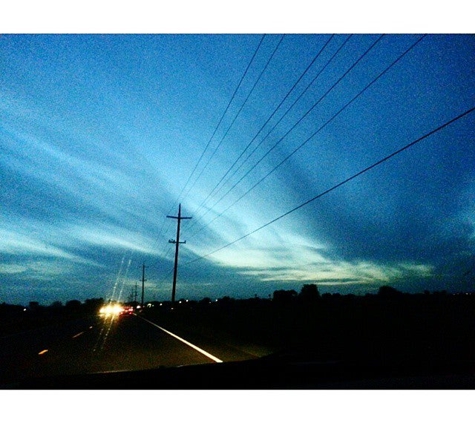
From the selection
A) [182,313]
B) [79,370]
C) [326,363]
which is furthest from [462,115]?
[182,313]

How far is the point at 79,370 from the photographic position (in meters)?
10.5

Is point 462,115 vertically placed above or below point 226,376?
above

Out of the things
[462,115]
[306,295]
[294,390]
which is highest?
[306,295]

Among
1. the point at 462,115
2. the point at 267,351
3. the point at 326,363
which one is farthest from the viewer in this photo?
the point at 267,351

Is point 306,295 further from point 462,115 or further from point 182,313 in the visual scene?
point 462,115

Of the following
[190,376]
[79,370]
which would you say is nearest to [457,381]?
[190,376]

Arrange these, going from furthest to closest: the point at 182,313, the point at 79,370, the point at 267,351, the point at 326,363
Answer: the point at 182,313
the point at 267,351
the point at 79,370
the point at 326,363

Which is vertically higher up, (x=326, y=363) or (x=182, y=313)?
(x=182, y=313)

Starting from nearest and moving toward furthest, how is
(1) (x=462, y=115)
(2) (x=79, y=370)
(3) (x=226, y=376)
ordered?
(3) (x=226, y=376)
(1) (x=462, y=115)
(2) (x=79, y=370)

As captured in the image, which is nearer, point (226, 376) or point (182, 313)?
point (226, 376)

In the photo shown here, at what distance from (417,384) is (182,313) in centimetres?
4967

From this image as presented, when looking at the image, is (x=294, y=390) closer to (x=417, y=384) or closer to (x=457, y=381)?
(x=417, y=384)

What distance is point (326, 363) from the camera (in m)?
5.56

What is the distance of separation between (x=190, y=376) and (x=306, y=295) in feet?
456
